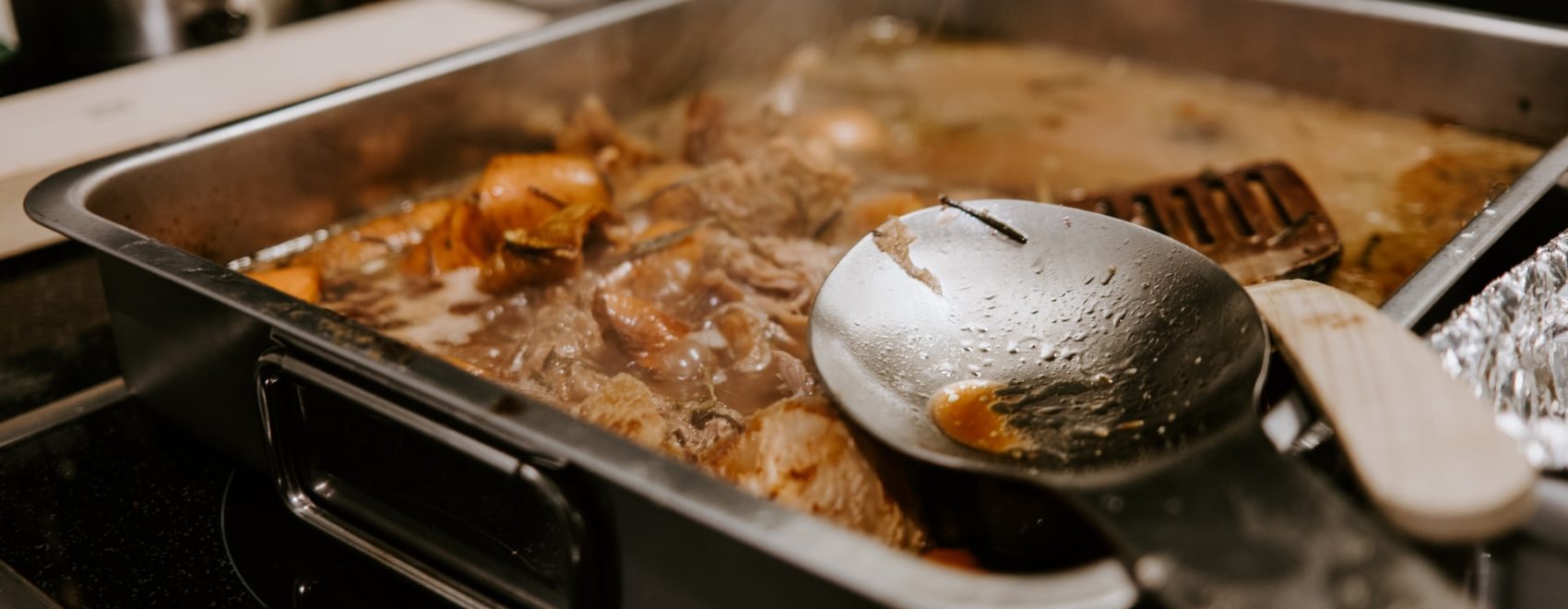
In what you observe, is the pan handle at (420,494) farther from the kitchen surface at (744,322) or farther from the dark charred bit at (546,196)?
the dark charred bit at (546,196)

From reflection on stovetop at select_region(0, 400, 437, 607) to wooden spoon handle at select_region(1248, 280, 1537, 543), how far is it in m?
0.91

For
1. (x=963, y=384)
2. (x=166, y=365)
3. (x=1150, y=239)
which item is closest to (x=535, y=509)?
(x=963, y=384)

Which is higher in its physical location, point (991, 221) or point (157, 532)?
point (991, 221)

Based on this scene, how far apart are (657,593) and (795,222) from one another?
89 cm

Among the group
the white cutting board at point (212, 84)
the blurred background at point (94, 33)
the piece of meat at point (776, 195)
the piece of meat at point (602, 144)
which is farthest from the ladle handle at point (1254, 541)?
the blurred background at point (94, 33)

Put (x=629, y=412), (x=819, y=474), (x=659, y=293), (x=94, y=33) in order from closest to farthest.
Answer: (x=819, y=474)
(x=629, y=412)
(x=659, y=293)
(x=94, y=33)

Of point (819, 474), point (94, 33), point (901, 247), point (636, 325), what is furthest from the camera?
point (94, 33)

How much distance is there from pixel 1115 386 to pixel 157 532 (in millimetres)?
1097

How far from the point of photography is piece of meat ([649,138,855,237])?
1697mm

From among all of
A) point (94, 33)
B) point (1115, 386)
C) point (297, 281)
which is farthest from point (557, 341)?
point (94, 33)

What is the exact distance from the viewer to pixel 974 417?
3.53 feet

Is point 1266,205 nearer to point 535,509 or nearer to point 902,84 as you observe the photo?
point 902,84

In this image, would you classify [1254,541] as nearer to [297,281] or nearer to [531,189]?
[531,189]

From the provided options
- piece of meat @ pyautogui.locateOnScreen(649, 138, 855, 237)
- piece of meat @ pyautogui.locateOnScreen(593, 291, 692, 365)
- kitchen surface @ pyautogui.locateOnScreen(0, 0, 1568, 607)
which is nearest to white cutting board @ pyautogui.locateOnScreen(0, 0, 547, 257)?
kitchen surface @ pyautogui.locateOnScreen(0, 0, 1568, 607)
